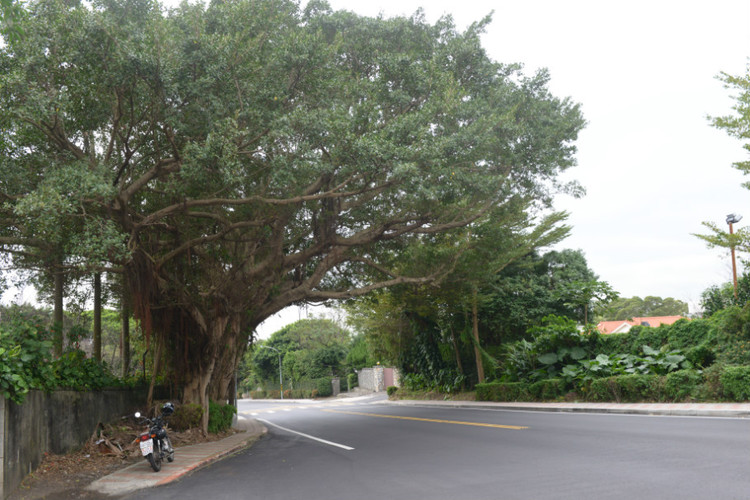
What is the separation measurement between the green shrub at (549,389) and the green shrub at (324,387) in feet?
136

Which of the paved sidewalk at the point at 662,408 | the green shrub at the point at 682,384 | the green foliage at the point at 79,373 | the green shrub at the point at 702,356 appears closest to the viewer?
the green foliage at the point at 79,373

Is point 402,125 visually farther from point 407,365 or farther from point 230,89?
point 407,365

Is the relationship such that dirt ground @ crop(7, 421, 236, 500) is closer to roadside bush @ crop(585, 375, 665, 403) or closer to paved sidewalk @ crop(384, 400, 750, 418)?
paved sidewalk @ crop(384, 400, 750, 418)

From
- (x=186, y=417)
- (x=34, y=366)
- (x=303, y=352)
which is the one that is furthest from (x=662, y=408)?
(x=303, y=352)

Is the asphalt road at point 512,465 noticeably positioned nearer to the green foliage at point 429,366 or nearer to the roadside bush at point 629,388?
the roadside bush at point 629,388

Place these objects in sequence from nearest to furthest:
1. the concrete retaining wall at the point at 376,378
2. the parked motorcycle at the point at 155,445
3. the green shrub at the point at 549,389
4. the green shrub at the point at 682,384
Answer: the parked motorcycle at the point at 155,445 → the green shrub at the point at 682,384 → the green shrub at the point at 549,389 → the concrete retaining wall at the point at 376,378

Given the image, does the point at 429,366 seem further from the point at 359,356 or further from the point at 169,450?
the point at 359,356

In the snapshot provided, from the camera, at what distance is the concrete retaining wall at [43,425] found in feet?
27.1

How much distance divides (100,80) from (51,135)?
156 cm

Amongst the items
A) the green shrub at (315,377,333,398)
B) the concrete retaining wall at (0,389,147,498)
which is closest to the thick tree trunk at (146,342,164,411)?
the concrete retaining wall at (0,389,147,498)

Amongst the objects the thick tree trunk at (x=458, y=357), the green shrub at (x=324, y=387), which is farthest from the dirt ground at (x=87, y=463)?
the green shrub at (x=324, y=387)

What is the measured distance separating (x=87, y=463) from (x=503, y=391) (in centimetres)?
1636

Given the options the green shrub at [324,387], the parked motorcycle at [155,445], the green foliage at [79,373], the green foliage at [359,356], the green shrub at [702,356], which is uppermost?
the green foliage at [79,373]

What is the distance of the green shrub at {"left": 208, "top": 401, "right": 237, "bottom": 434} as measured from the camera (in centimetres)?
1661
